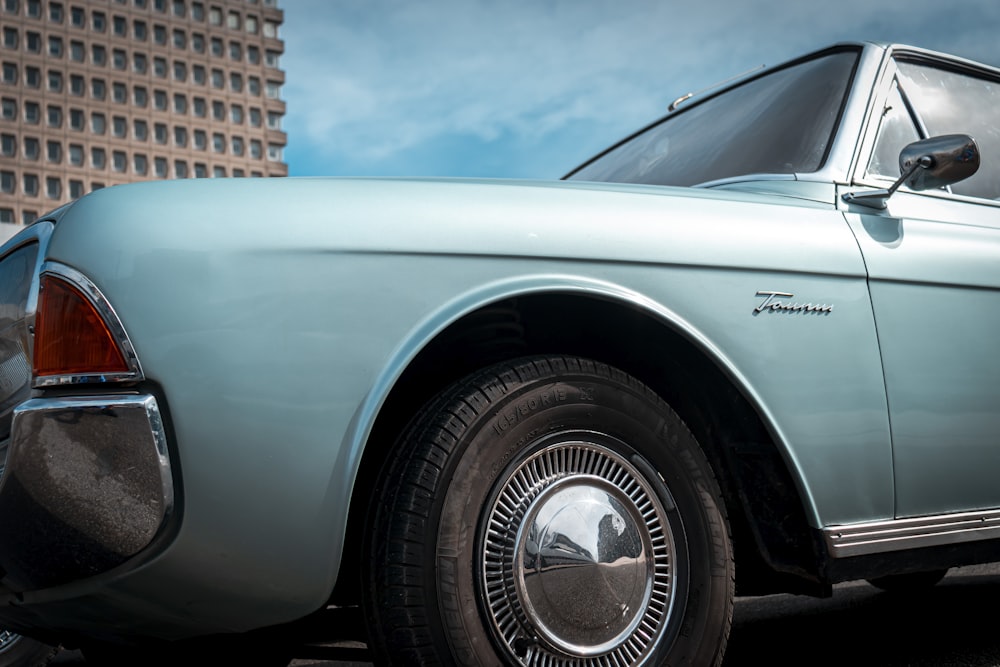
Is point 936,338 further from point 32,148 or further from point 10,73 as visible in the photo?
point 10,73

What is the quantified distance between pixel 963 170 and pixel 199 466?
2003mm

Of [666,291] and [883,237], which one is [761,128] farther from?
[666,291]

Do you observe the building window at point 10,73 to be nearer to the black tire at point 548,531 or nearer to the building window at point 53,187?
the building window at point 53,187

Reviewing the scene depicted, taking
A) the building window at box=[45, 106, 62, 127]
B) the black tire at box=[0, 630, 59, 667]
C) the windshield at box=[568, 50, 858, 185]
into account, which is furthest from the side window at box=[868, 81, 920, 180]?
the building window at box=[45, 106, 62, 127]

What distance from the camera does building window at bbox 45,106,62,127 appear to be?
69.9 meters

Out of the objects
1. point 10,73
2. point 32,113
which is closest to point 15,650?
point 32,113

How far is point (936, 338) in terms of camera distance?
238 cm

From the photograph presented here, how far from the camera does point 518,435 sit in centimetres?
185

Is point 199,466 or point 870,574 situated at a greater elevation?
point 199,466

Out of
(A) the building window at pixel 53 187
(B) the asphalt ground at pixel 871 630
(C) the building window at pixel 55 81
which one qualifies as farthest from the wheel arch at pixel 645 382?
(C) the building window at pixel 55 81

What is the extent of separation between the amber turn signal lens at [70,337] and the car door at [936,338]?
1742 mm

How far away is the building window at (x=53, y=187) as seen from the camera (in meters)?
68.2

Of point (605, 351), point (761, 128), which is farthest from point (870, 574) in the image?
point (761, 128)

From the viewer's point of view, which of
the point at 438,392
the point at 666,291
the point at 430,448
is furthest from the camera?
the point at 666,291
